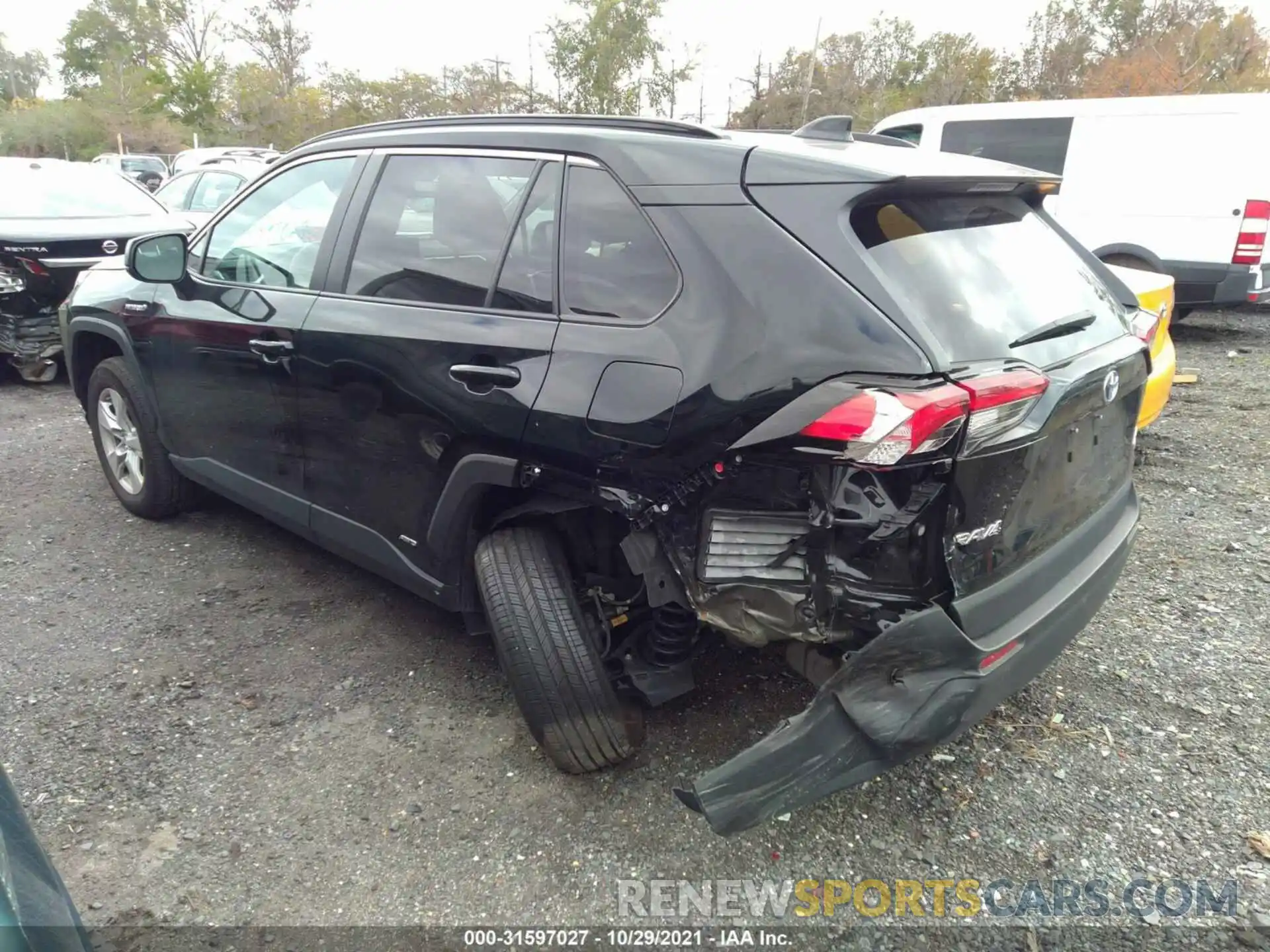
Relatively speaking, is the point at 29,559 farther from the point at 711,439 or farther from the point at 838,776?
the point at 838,776

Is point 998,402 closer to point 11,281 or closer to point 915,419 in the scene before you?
point 915,419

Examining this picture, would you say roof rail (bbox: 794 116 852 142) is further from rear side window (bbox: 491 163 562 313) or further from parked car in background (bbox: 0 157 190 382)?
parked car in background (bbox: 0 157 190 382)

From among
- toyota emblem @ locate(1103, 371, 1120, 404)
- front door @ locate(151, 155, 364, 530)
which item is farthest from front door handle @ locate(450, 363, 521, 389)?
toyota emblem @ locate(1103, 371, 1120, 404)

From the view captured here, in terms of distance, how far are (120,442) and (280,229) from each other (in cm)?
176

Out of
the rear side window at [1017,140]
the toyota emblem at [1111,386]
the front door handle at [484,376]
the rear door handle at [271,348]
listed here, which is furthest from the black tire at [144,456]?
the rear side window at [1017,140]

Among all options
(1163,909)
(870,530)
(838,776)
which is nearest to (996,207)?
(870,530)

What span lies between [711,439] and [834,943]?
4.04ft

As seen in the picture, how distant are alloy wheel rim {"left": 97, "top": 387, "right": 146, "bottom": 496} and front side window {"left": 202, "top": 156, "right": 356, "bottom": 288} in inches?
42.2

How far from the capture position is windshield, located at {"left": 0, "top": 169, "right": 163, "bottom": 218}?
715 centimetres

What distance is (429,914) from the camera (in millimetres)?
2139

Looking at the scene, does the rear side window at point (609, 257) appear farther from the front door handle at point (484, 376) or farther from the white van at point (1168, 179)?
the white van at point (1168, 179)

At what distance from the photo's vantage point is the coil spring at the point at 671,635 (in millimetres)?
2479

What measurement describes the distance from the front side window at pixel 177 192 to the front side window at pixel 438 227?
8042 mm

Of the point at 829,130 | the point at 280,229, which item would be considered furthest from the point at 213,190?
the point at 829,130
